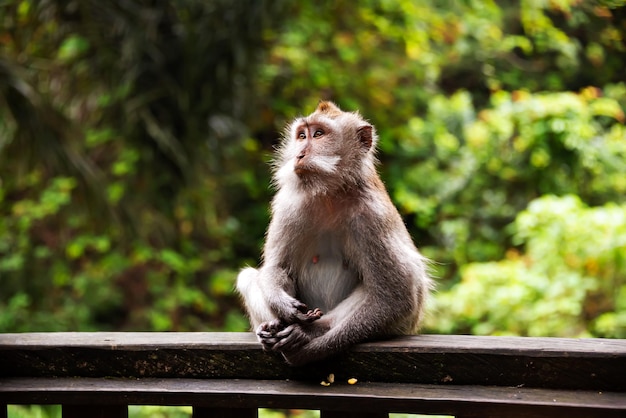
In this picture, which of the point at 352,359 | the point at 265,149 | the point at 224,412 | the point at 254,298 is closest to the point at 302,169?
the point at 254,298

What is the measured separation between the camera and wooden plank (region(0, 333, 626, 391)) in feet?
5.26

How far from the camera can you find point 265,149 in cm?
911

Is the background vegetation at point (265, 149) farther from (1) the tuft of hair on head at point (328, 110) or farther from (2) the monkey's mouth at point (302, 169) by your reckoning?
(2) the monkey's mouth at point (302, 169)

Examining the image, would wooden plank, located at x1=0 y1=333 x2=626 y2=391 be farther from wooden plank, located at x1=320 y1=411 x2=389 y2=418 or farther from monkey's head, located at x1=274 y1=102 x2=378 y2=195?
monkey's head, located at x1=274 y1=102 x2=378 y2=195

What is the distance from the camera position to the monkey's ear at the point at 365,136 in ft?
8.73

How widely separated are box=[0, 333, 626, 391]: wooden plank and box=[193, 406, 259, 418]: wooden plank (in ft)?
0.28

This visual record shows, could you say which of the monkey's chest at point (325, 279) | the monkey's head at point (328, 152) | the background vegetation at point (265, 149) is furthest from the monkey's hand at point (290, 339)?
the background vegetation at point (265, 149)

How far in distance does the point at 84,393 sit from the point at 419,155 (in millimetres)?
6996

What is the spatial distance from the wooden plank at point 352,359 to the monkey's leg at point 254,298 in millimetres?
463

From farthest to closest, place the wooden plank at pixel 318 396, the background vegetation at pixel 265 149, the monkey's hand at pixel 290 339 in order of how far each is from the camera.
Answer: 1. the background vegetation at pixel 265 149
2. the monkey's hand at pixel 290 339
3. the wooden plank at pixel 318 396

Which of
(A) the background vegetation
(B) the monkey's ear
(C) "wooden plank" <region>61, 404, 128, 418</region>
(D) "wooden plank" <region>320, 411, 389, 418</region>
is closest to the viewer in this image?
(D) "wooden plank" <region>320, 411, 389, 418</region>

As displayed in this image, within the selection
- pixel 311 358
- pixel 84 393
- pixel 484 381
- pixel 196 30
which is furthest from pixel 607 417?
pixel 196 30

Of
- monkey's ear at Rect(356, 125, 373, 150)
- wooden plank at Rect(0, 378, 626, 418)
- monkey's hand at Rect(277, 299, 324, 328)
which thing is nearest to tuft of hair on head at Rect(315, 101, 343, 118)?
monkey's ear at Rect(356, 125, 373, 150)

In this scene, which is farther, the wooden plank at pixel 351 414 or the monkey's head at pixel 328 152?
the monkey's head at pixel 328 152
